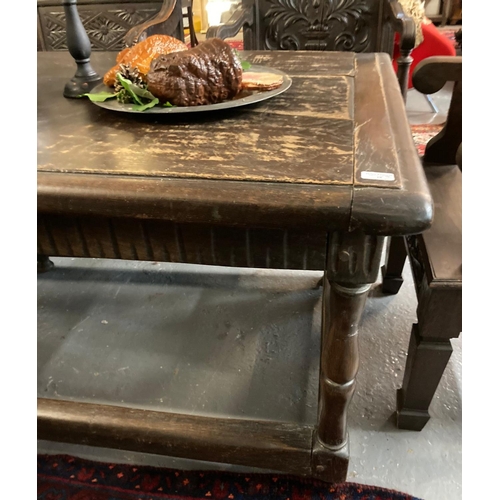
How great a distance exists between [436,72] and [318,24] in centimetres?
101

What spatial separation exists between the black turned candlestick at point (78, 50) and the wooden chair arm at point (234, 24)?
53cm

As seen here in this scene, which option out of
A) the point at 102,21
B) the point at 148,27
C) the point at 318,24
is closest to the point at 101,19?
the point at 102,21

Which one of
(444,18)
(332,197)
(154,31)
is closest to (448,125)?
(332,197)

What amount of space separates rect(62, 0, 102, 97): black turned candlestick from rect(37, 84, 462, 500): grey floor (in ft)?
2.07

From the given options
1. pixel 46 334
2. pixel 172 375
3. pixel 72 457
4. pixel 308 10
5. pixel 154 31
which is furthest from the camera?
pixel 308 10

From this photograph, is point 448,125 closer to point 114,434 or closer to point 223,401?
point 223,401

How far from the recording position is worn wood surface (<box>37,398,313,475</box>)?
0.81 meters

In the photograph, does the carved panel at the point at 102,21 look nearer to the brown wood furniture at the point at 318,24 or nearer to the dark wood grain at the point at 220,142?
the brown wood furniture at the point at 318,24

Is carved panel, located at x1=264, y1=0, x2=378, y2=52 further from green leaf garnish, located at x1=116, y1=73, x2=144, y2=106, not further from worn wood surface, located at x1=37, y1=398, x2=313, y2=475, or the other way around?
worn wood surface, located at x1=37, y1=398, x2=313, y2=475

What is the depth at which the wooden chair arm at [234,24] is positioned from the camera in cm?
141

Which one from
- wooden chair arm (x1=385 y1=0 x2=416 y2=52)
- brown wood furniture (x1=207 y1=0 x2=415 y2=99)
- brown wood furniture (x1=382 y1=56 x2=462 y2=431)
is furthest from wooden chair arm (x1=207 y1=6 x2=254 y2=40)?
brown wood furniture (x1=382 y1=56 x2=462 y2=431)

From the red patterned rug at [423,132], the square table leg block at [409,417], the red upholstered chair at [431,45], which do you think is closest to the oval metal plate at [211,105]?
the square table leg block at [409,417]

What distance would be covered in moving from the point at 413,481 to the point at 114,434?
1.90ft

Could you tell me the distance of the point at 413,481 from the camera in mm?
867
